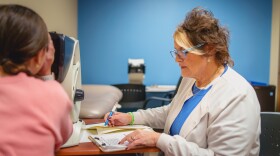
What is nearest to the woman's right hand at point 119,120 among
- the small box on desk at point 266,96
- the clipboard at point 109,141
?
the clipboard at point 109,141

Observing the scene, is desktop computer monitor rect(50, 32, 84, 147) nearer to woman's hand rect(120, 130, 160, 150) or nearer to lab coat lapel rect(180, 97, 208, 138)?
woman's hand rect(120, 130, 160, 150)

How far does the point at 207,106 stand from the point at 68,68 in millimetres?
664

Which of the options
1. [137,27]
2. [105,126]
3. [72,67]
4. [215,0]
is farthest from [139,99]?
[72,67]

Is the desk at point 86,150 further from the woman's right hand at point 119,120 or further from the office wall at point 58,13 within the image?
the office wall at point 58,13

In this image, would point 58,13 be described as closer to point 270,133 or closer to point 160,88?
point 160,88

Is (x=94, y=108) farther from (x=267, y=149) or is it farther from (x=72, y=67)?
(x=267, y=149)

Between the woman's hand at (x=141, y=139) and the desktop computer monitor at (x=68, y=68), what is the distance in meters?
0.24

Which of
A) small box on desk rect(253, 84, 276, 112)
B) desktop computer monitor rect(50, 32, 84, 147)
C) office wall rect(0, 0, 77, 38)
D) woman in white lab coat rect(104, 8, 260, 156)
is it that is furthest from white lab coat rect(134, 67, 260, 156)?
small box on desk rect(253, 84, 276, 112)

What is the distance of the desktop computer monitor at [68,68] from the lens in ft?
4.17

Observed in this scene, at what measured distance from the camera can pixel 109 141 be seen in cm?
142

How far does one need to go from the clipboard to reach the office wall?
4.35 feet

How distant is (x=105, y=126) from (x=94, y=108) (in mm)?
316

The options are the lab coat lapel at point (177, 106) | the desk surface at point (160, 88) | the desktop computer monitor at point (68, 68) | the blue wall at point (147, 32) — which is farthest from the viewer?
the blue wall at point (147, 32)

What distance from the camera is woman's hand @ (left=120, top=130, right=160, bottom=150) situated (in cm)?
136
